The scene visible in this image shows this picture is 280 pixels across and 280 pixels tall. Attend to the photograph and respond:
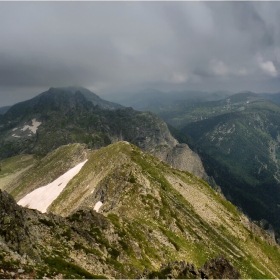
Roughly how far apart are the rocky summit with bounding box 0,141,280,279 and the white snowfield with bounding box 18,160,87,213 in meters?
3.05

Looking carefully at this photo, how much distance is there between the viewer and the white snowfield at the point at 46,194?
112 meters

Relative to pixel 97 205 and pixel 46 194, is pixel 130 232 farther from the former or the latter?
pixel 46 194

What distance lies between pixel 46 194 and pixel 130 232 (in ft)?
268

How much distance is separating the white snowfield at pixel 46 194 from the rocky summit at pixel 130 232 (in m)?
3.05

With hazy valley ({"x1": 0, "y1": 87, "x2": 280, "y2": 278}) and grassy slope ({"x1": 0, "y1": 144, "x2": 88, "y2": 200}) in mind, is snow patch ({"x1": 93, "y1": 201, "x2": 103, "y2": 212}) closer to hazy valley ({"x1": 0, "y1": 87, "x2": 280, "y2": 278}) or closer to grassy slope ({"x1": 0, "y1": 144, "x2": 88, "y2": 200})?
hazy valley ({"x1": 0, "y1": 87, "x2": 280, "y2": 278})

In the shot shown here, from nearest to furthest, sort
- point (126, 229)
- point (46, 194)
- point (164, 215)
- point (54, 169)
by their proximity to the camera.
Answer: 1. point (126, 229)
2. point (164, 215)
3. point (46, 194)
4. point (54, 169)

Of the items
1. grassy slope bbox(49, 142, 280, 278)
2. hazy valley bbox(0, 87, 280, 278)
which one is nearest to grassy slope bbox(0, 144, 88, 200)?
hazy valley bbox(0, 87, 280, 278)

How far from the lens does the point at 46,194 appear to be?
121m

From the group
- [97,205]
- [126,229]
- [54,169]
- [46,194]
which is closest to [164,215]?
[126,229]

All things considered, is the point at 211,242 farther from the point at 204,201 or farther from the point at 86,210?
the point at 86,210

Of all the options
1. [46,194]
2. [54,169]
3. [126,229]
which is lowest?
[46,194]

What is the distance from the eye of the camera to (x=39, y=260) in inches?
1043

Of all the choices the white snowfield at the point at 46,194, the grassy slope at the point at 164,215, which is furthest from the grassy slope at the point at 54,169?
the grassy slope at the point at 164,215

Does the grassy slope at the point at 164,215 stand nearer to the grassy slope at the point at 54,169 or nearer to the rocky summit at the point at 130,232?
the rocky summit at the point at 130,232
